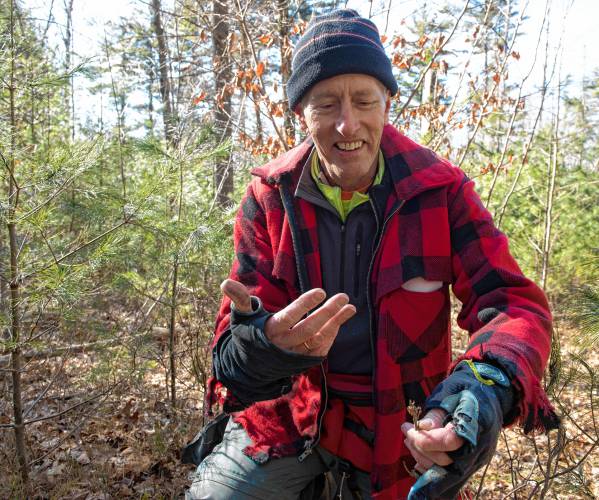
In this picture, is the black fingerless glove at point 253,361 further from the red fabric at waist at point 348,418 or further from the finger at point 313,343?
the red fabric at waist at point 348,418

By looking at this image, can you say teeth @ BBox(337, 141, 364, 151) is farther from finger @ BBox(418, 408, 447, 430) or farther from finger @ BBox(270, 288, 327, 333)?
finger @ BBox(418, 408, 447, 430)

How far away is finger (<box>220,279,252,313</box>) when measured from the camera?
151 cm

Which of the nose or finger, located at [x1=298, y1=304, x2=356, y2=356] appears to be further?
the nose

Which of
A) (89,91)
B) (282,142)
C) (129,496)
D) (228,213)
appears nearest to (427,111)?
(282,142)

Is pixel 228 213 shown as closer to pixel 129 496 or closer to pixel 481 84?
pixel 129 496

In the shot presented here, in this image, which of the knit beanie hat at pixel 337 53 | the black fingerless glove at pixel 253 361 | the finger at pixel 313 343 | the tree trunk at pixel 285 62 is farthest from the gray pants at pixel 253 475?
the tree trunk at pixel 285 62

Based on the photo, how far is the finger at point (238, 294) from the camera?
151 cm

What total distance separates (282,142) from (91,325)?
1.99 meters

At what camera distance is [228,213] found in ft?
11.6

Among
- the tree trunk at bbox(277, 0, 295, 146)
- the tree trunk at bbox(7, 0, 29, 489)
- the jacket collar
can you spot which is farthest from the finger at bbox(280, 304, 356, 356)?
the tree trunk at bbox(277, 0, 295, 146)

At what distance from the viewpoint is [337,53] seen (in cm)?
197

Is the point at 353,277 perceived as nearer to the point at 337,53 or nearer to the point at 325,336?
the point at 325,336

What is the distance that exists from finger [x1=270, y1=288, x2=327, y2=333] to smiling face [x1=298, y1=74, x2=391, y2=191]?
75cm

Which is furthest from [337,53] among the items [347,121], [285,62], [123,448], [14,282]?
[123,448]
